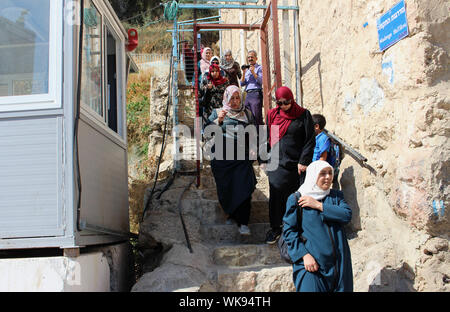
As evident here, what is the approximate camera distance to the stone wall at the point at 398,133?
3.63 metres

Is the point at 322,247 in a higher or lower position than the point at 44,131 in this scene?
lower

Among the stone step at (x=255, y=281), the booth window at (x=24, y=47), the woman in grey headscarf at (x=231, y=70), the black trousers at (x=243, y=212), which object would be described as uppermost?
the woman in grey headscarf at (x=231, y=70)

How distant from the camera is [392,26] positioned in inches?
160

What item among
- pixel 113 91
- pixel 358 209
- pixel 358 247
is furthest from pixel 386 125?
pixel 113 91

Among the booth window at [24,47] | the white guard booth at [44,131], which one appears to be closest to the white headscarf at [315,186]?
the white guard booth at [44,131]

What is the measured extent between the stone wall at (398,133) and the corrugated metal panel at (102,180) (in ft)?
7.83

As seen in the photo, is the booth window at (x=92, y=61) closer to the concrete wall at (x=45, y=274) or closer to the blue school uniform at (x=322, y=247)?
the concrete wall at (x=45, y=274)

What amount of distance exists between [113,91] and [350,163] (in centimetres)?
280

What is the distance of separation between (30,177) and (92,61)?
1.29 meters

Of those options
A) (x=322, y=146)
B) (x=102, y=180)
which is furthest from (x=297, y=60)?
(x=102, y=180)

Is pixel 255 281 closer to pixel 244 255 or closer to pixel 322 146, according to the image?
pixel 244 255

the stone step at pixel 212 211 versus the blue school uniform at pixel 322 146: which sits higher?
the blue school uniform at pixel 322 146

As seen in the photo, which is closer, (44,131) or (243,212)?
(44,131)
